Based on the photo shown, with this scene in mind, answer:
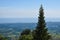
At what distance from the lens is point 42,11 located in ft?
126

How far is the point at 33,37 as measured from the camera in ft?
129

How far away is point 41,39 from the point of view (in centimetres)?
3909

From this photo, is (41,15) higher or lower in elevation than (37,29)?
higher

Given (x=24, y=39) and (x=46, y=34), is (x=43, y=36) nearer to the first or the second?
(x=46, y=34)

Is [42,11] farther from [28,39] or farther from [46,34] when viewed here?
[28,39]

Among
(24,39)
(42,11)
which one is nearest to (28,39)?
(24,39)

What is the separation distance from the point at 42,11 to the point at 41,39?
4.95m

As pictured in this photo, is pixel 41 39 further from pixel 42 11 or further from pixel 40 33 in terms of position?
pixel 42 11

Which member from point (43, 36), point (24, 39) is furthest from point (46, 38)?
point (24, 39)

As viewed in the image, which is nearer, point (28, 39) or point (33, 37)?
point (33, 37)

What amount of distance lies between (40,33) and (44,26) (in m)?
1.42

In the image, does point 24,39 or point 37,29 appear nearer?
point 37,29

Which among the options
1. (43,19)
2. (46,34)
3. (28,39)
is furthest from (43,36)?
(28,39)

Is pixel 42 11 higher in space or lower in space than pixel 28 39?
higher
